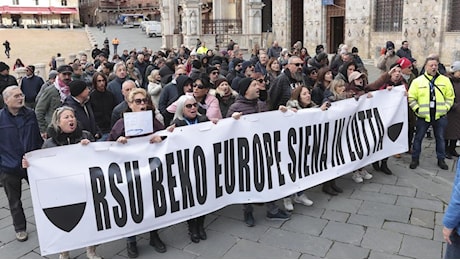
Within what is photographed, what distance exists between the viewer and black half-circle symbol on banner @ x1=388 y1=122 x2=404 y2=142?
7031 millimetres

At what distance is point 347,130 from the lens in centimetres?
646

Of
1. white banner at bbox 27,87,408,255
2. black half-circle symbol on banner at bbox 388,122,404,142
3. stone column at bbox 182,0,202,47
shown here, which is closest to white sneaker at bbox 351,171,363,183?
white banner at bbox 27,87,408,255

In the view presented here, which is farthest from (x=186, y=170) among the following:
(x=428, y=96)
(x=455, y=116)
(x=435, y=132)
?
(x=455, y=116)

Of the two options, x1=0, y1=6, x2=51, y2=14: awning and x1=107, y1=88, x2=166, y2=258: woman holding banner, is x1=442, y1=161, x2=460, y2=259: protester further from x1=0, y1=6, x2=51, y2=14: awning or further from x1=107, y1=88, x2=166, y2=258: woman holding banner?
x1=0, y1=6, x2=51, y2=14: awning

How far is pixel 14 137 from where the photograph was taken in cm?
505

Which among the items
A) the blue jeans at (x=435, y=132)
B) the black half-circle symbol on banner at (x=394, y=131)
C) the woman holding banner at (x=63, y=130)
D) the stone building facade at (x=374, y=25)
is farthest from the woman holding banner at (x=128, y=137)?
the stone building facade at (x=374, y=25)

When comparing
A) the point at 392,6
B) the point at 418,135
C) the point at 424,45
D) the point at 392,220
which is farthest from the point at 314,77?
the point at 392,6

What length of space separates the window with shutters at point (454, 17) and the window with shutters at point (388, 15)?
9.64 feet

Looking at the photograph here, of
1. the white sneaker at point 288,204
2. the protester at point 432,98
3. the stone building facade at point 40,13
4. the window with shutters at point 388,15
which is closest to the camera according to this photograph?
the white sneaker at point 288,204

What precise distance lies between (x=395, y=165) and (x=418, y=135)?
675 millimetres

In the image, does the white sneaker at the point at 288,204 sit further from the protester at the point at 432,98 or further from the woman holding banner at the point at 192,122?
the protester at the point at 432,98

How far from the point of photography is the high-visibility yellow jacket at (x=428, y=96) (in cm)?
725

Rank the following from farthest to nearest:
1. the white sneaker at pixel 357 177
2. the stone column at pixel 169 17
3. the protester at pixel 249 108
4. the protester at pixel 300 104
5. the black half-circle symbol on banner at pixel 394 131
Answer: the stone column at pixel 169 17 < the black half-circle symbol on banner at pixel 394 131 < the white sneaker at pixel 357 177 < the protester at pixel 300 104 < the protester at pixel 249 108

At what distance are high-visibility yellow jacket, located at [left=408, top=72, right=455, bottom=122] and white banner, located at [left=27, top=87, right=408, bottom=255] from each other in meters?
1.20
